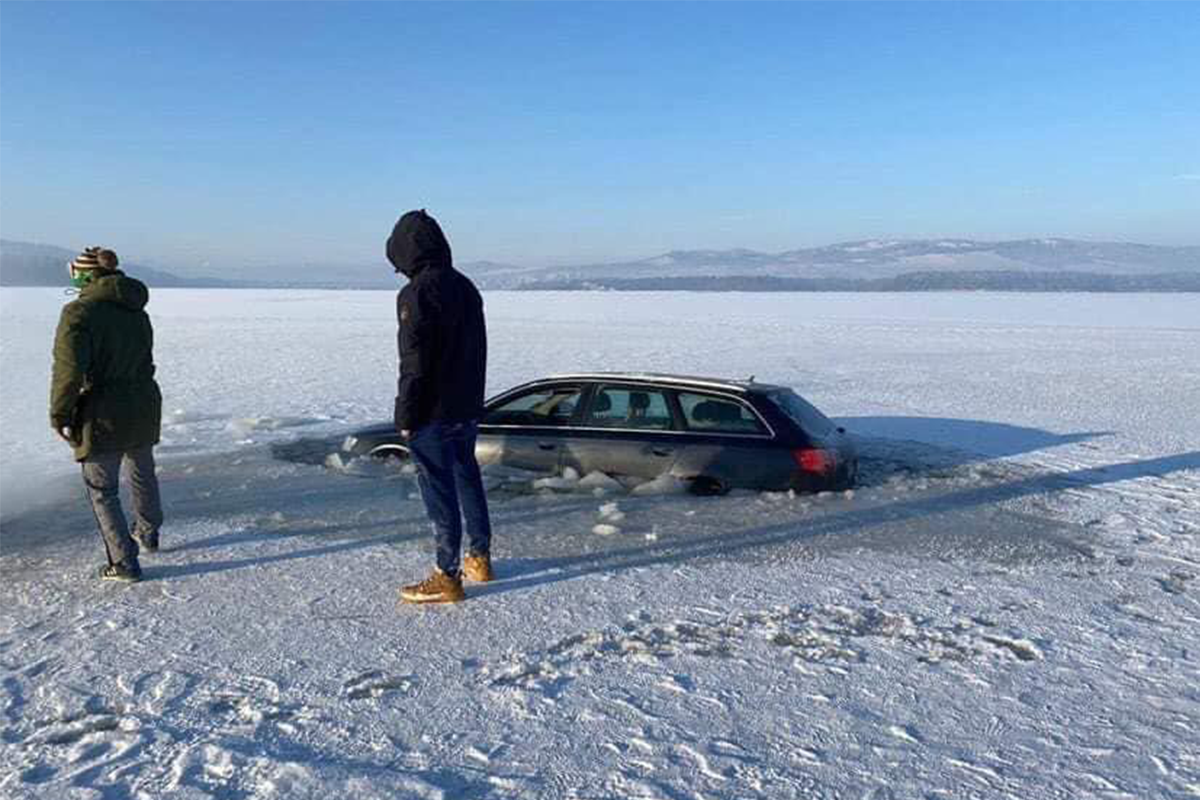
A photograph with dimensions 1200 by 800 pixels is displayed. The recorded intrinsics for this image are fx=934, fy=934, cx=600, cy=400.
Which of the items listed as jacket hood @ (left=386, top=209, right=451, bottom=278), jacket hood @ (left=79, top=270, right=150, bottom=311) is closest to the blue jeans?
jacket hood @ (left=386, top=209, right=451, bottom=278)

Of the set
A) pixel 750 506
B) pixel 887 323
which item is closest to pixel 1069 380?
pixel 750 506

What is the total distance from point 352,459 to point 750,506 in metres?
4.15

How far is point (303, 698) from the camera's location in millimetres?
4172

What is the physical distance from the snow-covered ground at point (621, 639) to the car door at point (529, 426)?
26 centimetres

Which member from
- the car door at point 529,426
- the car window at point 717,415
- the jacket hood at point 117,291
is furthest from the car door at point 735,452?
the jacket hood at point 117,291

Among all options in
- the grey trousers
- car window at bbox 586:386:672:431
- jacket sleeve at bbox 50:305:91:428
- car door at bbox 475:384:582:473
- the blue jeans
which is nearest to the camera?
the blue jeans

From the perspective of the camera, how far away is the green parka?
547cm

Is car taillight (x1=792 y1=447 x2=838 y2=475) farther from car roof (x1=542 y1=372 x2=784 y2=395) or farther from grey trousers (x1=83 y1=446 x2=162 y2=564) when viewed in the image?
grey trousers (x1=83 y1=446 x2=162 y2=564)

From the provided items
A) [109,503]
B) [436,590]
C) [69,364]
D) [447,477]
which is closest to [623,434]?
[447,477]

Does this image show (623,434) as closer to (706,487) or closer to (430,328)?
(706,487)

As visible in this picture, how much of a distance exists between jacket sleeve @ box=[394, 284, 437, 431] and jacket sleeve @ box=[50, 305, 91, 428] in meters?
1.95

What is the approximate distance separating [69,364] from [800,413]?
5828 mm

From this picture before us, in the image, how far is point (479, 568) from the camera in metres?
5.76

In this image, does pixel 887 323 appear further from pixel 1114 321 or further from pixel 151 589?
pixel 151 589
